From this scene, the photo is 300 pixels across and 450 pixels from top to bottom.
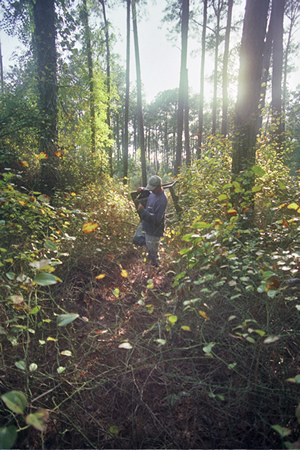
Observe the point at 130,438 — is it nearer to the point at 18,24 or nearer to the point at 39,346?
the point at 39,346

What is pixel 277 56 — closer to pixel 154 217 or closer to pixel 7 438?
pixel 154 217

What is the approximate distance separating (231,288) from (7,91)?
267 inches

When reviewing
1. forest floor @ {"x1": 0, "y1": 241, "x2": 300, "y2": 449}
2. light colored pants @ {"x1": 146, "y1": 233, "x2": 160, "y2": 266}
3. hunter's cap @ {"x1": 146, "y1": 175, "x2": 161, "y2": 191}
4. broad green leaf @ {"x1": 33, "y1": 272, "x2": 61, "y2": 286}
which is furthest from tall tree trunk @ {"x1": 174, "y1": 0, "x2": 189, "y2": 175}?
broad green leaf @ {"x1": 33, "y1": 272, "x2": 61, "y2": 286}

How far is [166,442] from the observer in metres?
1.50

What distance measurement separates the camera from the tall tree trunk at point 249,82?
11.8ft

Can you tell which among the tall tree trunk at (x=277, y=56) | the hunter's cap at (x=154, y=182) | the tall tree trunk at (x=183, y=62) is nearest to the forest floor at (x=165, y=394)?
the hunter's cap at (x=154, y=182)

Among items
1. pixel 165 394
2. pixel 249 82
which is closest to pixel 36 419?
pixel 165 394

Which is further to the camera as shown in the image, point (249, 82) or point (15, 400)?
point (249, 82)

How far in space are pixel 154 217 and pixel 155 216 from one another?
0.12 ft

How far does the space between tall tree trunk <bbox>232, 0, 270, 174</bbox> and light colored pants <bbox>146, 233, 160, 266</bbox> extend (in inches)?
76.7

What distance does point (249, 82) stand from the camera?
3.72m

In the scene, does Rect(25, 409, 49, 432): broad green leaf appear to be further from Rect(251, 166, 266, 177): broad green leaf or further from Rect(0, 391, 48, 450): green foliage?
Rect(251, 166, 266, 177): broad green leaf

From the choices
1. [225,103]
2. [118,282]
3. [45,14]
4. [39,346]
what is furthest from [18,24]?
[225,103]

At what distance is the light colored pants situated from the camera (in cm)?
407
